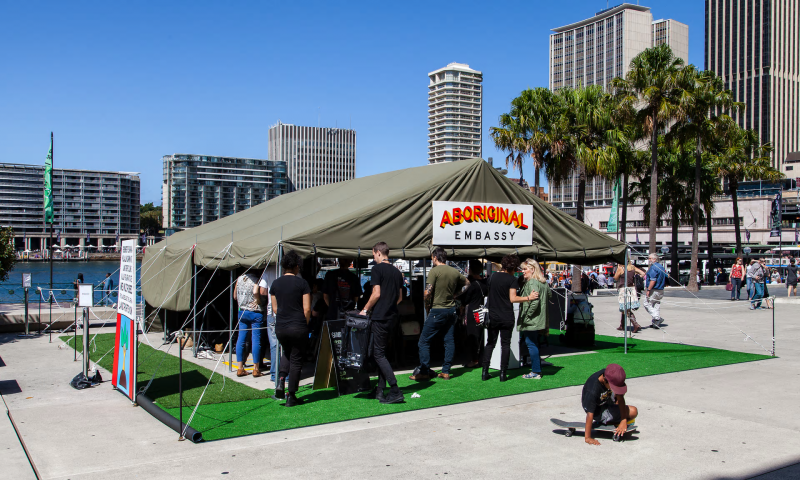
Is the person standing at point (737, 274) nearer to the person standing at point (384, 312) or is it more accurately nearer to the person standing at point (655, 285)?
the person standing at point (655, 285)

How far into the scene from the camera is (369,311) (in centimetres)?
738

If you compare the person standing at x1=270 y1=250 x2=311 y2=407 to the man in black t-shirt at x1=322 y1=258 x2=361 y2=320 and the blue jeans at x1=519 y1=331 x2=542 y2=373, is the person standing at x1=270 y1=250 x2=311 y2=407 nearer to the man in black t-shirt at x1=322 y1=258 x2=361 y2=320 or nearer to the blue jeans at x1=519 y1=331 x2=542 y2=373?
the man in black t-shirt at x1=322 y1=258 x2=361 y2=320

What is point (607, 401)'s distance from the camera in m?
5.70

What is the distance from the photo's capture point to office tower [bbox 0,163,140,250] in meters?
171

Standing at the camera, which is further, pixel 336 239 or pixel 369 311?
pixel 336 239

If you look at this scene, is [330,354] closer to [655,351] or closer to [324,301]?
[324,301]

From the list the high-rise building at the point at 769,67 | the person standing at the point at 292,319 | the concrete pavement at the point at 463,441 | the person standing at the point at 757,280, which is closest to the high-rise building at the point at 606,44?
the high-rise building at the point at 769,67

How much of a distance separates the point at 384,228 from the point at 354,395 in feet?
8.06

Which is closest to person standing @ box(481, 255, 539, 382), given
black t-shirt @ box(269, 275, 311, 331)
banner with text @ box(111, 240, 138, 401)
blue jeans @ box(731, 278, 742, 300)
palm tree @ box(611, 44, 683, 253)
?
black t-shirt @ box(269, 275, 311, 331)

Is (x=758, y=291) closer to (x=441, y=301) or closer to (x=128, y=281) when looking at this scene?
(x=441, y=301)

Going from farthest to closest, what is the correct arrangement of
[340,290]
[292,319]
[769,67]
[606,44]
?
1. [606,44]
2. [769,67]
3. [340,290]
4. [292,319]

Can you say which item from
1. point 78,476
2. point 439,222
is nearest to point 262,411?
point 78,476

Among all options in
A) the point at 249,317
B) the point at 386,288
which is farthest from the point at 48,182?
the point at 386,288

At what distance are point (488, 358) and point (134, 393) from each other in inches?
177
